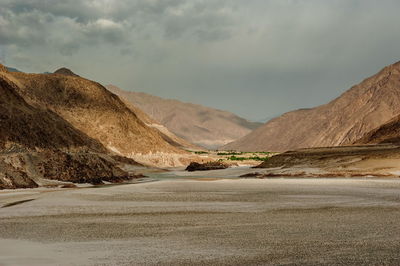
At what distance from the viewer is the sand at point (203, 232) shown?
31.6 ft

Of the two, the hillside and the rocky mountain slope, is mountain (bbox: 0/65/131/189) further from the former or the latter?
the hillside

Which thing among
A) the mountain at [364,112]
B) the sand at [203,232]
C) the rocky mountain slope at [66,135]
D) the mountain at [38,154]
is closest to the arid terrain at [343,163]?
the mountain at [38,154]

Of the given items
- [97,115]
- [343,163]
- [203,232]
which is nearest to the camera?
[203,232]

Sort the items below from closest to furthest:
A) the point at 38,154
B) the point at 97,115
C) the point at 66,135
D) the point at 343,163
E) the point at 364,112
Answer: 1. the point at 38,154
2. the point at 343,163
3. the point at 66,135
4. the point at 97,115
5. the point at 364,112

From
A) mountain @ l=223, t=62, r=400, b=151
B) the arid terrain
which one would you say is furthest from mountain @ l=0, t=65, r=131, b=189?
mountain @ l=223, t=62, r=400, b=151

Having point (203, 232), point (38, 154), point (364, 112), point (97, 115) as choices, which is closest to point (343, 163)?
point (38, 154)

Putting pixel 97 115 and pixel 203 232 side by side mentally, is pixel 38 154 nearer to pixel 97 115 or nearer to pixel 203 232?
pixel 203 232

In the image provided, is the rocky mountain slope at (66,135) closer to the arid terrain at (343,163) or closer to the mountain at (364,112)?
the arid terrain at (343,163)

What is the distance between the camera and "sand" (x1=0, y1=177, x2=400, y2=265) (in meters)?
9.64

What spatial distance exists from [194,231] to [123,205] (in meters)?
7.54

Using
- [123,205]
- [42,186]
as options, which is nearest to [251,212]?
[123,205]

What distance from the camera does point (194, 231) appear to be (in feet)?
42.9

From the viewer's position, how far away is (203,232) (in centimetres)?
1287

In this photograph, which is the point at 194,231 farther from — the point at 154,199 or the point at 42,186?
the point at 42,186
